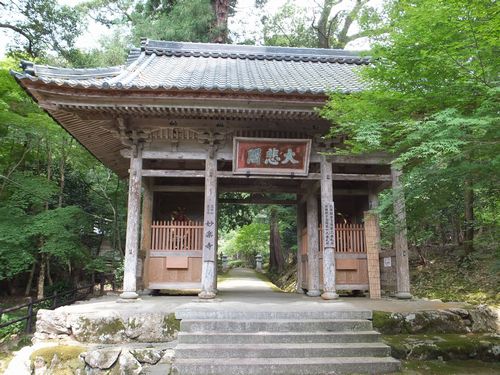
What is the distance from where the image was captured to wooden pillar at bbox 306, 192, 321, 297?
28.6ft

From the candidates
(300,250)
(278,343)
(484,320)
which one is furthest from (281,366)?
(300,250)

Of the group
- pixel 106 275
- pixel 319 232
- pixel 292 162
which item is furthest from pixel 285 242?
pixel 292 162

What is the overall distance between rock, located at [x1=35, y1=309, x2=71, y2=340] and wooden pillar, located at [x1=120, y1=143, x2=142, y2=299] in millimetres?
1490

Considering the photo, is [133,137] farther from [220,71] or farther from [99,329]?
[99,329]

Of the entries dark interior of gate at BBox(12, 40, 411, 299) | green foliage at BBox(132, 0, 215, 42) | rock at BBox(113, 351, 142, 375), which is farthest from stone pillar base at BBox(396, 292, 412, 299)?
green foliage at BBox(132, 0, 215, 42)

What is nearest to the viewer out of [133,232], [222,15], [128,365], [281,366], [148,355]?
[281,366]

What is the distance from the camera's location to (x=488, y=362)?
18.1ft

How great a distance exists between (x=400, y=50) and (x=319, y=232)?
5818mm

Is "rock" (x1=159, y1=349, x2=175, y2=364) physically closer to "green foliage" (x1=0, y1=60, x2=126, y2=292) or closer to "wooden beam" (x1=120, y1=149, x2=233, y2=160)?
→ "wooden beam" (x1=120, y1=149, x2=233, y2=160)

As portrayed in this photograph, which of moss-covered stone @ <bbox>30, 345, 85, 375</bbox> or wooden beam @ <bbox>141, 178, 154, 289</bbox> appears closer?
moss-covered stone @ <bbox>30, 345, 85, 375</bbox>

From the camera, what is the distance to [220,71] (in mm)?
9875

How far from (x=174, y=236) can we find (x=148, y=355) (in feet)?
11.4

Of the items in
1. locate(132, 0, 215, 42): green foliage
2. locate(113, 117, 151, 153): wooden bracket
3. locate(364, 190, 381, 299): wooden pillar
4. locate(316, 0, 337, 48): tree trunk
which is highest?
locate(316, 0, 337, 48): tree trunk

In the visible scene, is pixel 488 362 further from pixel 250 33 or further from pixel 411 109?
pixel 250 33
